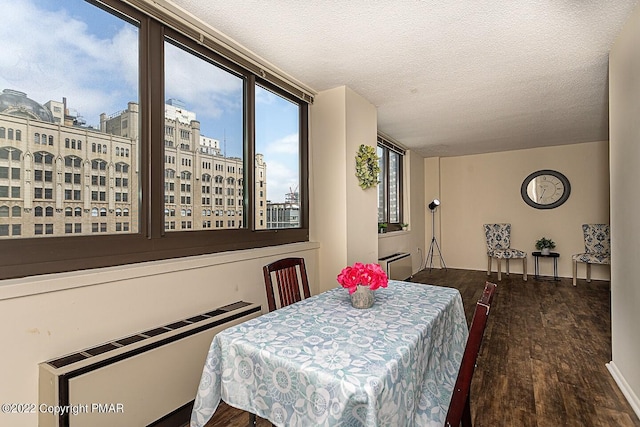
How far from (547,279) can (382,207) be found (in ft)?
10.7

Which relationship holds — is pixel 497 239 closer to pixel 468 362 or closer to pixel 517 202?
pixel 517 202

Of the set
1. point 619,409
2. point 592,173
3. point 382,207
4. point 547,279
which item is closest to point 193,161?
point 619,409

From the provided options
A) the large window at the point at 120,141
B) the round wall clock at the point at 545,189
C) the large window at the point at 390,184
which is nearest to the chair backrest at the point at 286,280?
the large window at the point at 120,141

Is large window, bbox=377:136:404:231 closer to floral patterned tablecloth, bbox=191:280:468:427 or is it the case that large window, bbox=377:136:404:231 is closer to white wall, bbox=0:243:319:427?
white wall, bbox=0:243:319:427

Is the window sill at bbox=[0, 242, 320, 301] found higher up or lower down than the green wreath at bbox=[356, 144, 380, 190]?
lower down

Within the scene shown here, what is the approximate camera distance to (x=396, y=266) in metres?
4.86

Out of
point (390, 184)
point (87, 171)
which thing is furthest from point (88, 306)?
point (390, 184)

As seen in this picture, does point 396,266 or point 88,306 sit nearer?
point 88,306

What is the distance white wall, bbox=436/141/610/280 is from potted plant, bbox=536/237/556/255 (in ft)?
0.38

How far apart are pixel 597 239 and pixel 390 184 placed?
348 centimetres

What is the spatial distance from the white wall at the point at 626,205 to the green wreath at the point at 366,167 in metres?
2.03

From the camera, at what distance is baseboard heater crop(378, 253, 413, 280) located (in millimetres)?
4466

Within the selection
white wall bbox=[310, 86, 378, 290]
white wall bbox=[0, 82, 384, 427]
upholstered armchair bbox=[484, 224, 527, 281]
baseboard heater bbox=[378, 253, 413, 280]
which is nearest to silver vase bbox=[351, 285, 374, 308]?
white wall bbox=[0, 82, 384, 427]

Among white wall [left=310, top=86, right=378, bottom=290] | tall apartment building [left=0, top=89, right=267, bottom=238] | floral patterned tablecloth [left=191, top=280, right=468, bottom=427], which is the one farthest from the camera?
white wall [left=310, top=86, right=378, bottom=290]
